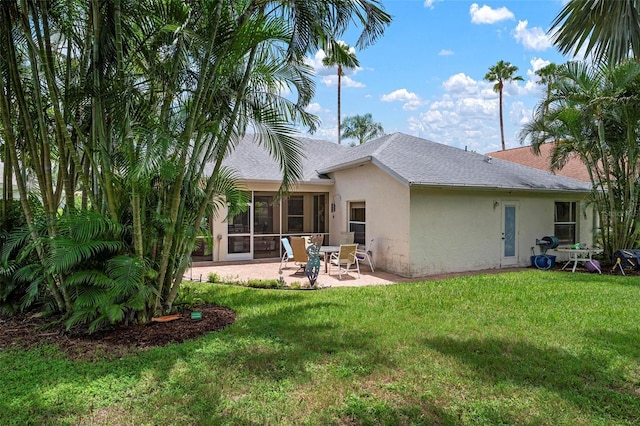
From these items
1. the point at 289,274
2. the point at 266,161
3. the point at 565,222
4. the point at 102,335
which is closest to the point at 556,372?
the point at 102,335

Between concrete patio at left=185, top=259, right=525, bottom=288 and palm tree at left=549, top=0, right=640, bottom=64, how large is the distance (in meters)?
6.39

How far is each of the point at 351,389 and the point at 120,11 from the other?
19.0 ft

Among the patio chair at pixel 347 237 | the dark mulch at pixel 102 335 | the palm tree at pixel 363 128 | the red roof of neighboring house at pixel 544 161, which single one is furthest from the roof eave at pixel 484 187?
the palm tree at pixel 363 128

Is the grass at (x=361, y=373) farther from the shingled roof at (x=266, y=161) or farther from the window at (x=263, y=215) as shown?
the window at (x=263, y=215)

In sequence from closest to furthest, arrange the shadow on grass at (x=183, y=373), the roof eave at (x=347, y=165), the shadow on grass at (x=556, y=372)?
the shadow on grass at (x=183, y=373)
the shadow on grass at (x=556, y=372)
the roof eave at (x=347, y=165)

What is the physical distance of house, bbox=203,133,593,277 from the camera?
11.2m

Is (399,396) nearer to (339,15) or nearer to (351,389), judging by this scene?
(351,389)

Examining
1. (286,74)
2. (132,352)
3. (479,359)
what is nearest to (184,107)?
(286,74)

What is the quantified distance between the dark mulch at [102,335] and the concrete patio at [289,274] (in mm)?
4055

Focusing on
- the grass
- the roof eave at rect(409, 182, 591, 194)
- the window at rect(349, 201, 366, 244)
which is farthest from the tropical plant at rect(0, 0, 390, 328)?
the window at rect(349, 201, 366, 244)

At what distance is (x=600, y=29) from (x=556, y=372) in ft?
22.0

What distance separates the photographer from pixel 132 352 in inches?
192

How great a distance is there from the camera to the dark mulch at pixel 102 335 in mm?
4980

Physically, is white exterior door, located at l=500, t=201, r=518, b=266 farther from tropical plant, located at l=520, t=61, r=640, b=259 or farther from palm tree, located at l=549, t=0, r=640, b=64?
palm tree, located at l=549, t=0, r=640, b=64
